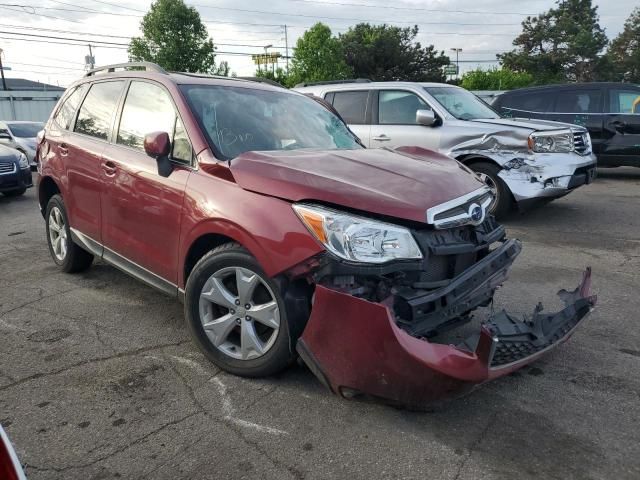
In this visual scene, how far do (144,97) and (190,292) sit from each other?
1.71m

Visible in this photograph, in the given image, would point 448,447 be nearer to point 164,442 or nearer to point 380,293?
point 380,293

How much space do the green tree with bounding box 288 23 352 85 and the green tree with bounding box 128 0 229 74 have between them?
10.4m

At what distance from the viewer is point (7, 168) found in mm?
10812

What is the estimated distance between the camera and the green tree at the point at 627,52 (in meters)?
60.6

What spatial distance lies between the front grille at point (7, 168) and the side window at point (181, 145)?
333 inches

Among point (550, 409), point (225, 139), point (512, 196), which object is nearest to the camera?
point (550, 409)

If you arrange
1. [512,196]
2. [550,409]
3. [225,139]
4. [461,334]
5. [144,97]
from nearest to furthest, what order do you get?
[550,409] < [225,139] < [461,334] < [144,97] < [512,196]

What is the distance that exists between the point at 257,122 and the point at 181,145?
22.7 inches

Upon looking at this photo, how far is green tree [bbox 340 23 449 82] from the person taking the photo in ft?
184

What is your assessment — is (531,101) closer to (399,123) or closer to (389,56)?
(399,123)

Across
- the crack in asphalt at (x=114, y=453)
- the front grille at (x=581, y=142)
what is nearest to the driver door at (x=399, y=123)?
the front grille at (x=581, y=142)

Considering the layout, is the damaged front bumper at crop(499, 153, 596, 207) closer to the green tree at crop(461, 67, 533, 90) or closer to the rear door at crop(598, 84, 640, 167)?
the rear door at crop(598, 84, 640, 167)

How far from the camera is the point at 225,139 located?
3820mm

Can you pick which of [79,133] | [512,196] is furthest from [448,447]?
[512,196]
